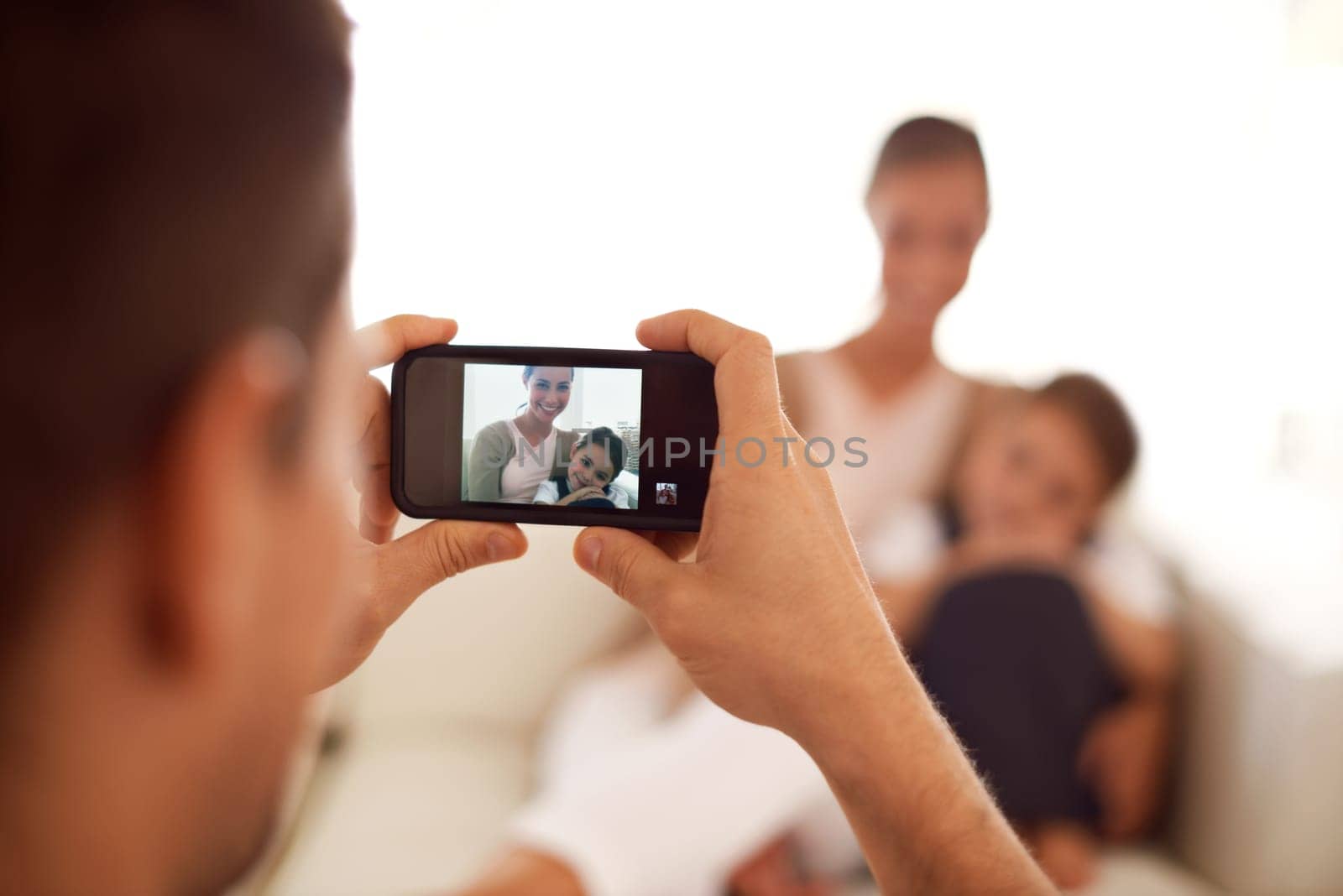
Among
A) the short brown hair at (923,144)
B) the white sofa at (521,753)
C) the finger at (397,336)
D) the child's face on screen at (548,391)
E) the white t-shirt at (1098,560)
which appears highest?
the short brown hair at (923,144)

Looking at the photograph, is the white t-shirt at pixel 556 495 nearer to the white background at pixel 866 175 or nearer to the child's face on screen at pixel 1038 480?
the white background at pixel 866 175

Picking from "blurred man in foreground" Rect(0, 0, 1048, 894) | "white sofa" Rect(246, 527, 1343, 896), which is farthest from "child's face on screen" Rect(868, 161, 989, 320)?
"blurred man in foreground" Rect(0, 0, 1048, 894)

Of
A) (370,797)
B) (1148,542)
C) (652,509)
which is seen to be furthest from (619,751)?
(1148,542)

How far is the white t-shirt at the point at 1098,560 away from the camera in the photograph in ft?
4.65

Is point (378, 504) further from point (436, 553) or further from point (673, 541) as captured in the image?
point (673, 541)

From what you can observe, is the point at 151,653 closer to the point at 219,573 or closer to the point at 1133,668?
the point at 219,573

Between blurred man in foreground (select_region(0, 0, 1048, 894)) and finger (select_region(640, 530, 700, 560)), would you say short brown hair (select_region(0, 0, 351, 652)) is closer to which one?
blurred man in foreground (select_region(0, 0, 1048, 894))

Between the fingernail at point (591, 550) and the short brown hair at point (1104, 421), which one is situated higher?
the short brown hair at point (1104, 421)

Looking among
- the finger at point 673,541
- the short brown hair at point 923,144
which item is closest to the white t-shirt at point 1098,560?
the short brown hair at point 923,144

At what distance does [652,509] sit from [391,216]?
3.88 ft

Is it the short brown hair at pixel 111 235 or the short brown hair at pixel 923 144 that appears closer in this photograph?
the short brown hair at pixel 111 235

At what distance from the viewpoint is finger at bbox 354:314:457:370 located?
2.10 ft

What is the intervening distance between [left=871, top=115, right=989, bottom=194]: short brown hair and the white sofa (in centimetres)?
92

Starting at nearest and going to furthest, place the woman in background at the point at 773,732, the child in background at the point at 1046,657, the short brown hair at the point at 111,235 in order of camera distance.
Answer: the short brown hair at the point at 111,235
the woman in background at the point at 773,732
the child in background at the point at 1046,657
